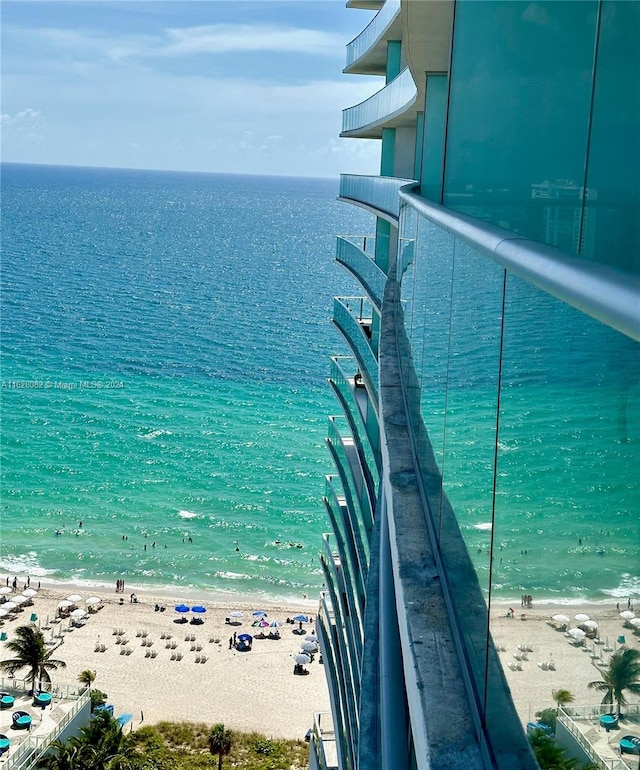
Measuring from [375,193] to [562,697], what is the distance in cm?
1433

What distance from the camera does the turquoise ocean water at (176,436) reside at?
41.0 m

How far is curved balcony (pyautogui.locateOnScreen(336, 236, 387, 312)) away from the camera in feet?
44.8

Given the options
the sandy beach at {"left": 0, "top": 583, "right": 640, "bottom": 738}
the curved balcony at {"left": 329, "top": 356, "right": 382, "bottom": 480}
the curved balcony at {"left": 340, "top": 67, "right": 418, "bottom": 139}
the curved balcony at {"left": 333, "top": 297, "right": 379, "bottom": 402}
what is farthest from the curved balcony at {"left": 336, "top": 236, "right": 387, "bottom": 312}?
the sandy beach at {"left": 0, "top": 583, "right": 640, "bottom": 738}

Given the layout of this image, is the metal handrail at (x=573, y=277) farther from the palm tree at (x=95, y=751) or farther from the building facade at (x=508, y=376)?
the palm tree at (x=95, y=751)

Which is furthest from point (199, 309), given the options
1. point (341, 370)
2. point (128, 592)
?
point (341, 370)

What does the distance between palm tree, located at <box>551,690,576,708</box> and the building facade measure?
19cm

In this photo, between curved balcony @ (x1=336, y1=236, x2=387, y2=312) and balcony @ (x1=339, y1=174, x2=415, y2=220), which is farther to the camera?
curved balcony @ (x1=336, y1=236, x2=387, y2=312)

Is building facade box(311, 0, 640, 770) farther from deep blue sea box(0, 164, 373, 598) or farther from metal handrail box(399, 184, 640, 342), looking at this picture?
deep blue sea box(0, 164, 373, 598)

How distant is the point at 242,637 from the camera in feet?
114

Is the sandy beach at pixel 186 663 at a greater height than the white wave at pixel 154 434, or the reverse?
the white wave at pixel 154 434

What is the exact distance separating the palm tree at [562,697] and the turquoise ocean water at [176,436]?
0.19 metres

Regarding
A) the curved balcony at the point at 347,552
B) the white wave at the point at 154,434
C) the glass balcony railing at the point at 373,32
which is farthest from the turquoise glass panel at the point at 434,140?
the white wave at the point at 154,434

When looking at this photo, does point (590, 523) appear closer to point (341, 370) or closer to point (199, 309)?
point (341, 370)

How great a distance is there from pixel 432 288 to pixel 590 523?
2.70 m
